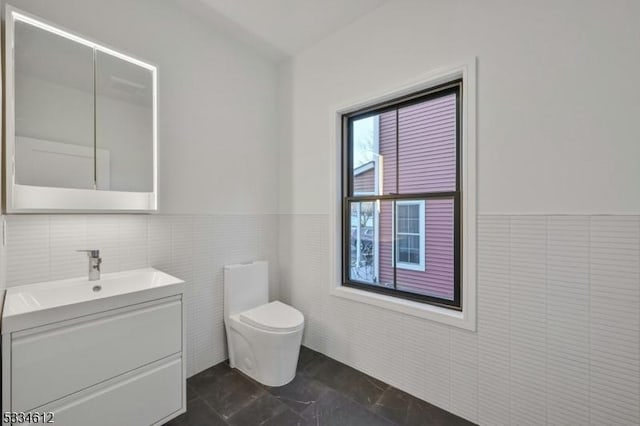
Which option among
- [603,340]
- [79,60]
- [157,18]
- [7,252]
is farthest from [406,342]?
[157,18]

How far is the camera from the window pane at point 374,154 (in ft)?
6.84

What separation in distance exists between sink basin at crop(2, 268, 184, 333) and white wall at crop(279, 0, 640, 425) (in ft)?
4.89

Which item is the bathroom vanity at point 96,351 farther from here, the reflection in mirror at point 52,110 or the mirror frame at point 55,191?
the reflection in mirror at point 52,110

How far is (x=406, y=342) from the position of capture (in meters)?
1.86

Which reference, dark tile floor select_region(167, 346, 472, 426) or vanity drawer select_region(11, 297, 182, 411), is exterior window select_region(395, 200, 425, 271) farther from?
vanity drawer select_region(11, 297, 182, 411)

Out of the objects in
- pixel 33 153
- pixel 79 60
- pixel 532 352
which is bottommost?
pixel 532 352

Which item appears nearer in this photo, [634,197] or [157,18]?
[634,197]

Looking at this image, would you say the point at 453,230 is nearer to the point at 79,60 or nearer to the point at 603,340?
the point at 603,340

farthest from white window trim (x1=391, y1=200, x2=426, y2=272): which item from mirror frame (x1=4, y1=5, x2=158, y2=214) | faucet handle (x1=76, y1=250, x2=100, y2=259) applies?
faucet handle (x1=76, y1=250, x2=100, y2=259)

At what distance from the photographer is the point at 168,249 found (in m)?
1.93

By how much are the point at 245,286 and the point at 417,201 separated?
4.91 ft

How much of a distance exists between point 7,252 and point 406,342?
2259 mm

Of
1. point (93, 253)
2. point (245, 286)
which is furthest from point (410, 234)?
point (93, 253)

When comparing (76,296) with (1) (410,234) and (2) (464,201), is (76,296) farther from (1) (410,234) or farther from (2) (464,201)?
(2) (464,201)
